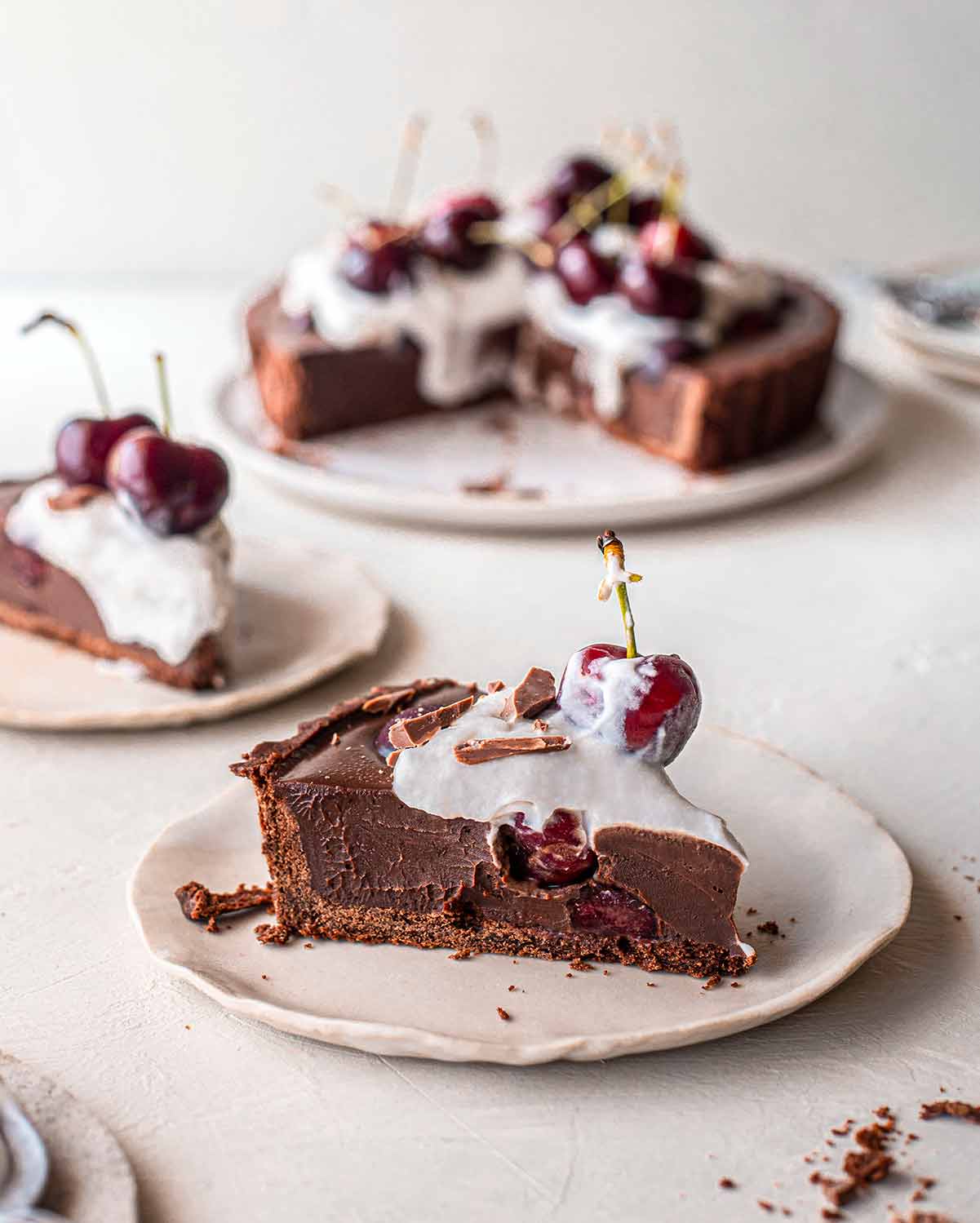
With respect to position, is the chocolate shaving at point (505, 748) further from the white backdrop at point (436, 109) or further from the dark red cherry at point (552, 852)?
the white backdrop at point (436, 109)

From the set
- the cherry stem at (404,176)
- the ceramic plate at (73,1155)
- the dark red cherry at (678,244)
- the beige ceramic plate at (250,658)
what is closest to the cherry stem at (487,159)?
the cherry stem at (404,176)

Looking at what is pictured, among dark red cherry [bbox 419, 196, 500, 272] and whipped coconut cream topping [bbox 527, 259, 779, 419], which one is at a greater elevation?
dark red cherry [bbox 419, 196, 500, 272]

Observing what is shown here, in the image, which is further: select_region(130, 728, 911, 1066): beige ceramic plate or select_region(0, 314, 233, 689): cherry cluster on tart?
select_region(0, 314, 233, 689): cherry cluster on tart

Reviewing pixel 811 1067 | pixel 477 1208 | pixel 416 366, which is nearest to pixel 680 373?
pixel 416 366

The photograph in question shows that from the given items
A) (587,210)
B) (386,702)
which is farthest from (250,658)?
(587,210)

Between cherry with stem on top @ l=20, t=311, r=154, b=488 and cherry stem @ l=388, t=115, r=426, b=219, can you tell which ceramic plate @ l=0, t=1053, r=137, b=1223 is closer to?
cherry with stem on top @ l=20, t=311, r=154, b=488

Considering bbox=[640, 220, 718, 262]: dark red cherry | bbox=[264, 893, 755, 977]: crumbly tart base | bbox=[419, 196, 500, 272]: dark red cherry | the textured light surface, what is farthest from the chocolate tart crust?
bbox=[640, 220, 718, 262]: dark red cherry
